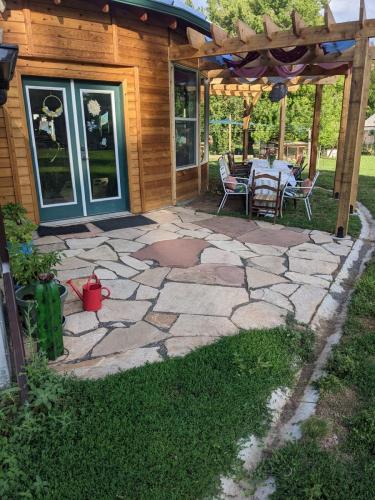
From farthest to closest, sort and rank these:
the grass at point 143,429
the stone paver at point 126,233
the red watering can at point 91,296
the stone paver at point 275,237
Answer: the stone paver at point 126,233, the stone paver at point 275,237, the red watering can at point 91,296, the grass at point 143,429

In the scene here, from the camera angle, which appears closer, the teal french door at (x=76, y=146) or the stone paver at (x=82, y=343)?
the stone paver at (x=82, y=343)

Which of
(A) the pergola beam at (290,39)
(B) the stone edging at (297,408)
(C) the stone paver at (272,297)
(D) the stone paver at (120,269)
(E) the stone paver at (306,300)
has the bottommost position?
(B) the stone edging at (297,408)

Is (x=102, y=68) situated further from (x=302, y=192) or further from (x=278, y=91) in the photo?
(x=278, y=91)

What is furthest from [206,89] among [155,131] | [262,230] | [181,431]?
[181,431]

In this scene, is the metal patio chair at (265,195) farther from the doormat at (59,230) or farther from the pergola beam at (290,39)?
the doormat at (59,230)

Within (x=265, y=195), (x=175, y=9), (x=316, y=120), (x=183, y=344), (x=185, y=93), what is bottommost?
(x=183, y=344)

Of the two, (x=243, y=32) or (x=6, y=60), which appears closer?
Result: (x=6, y=60)

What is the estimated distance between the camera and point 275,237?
18.6 ft

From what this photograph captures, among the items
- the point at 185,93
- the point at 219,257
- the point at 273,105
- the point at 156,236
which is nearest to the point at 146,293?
the point at 219,257

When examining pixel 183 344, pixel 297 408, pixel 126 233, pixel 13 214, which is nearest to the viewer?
pixel 297 408

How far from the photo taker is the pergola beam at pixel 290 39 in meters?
4.76

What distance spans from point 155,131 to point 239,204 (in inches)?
88.6

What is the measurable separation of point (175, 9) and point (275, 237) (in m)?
3.80

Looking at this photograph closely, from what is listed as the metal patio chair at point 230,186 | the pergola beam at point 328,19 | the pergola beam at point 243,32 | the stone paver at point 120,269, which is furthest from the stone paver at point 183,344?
the pergola beam at point 243,32
